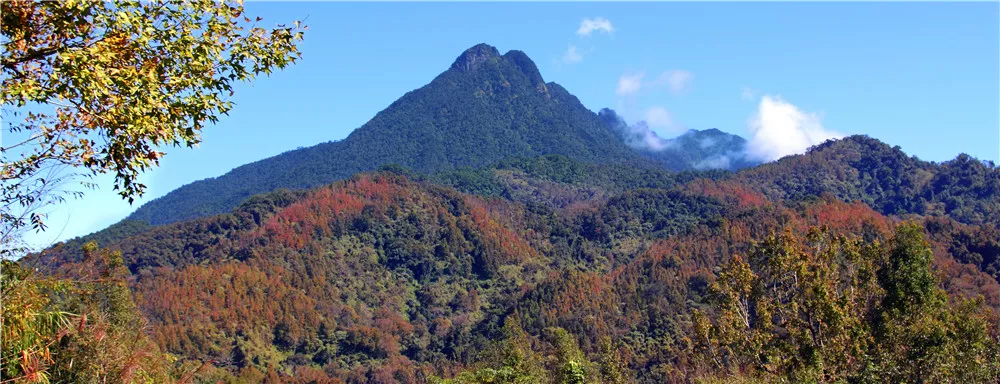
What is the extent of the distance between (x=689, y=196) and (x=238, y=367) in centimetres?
8560

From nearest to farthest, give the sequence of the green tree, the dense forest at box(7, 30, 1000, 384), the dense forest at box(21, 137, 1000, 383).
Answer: the green tree < the dense forest at box(7, 30, 1000, 384) < the dense forest at box(21, 137, 1000, 383)

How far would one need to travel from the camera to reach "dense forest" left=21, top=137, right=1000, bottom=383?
2198cm

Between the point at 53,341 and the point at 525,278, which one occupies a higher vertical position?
the point at 53,341

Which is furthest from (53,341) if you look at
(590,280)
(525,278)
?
(525,278)

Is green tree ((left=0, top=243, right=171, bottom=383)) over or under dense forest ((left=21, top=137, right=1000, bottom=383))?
over

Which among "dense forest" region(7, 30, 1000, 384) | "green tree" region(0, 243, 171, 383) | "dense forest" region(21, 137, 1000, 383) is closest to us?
"green tree" region(0, 243, 171, 383)

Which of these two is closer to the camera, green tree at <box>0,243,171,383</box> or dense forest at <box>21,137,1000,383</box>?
green tree at <box>0,243,171,383</box>

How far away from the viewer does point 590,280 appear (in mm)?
95688

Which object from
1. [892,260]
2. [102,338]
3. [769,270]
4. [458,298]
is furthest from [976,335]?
[458,298]

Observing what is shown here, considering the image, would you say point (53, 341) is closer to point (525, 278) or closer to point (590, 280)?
point (590, 280)

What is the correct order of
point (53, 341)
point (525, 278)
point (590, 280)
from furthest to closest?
point (525, 278) → point (590, 280) → point (53, 341)

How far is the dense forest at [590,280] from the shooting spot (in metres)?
22.0

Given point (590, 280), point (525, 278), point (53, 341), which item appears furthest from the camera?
point (525, 278)

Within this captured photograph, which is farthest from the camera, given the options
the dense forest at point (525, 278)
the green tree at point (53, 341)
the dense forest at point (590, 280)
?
the dense forest at point (590, 280)
